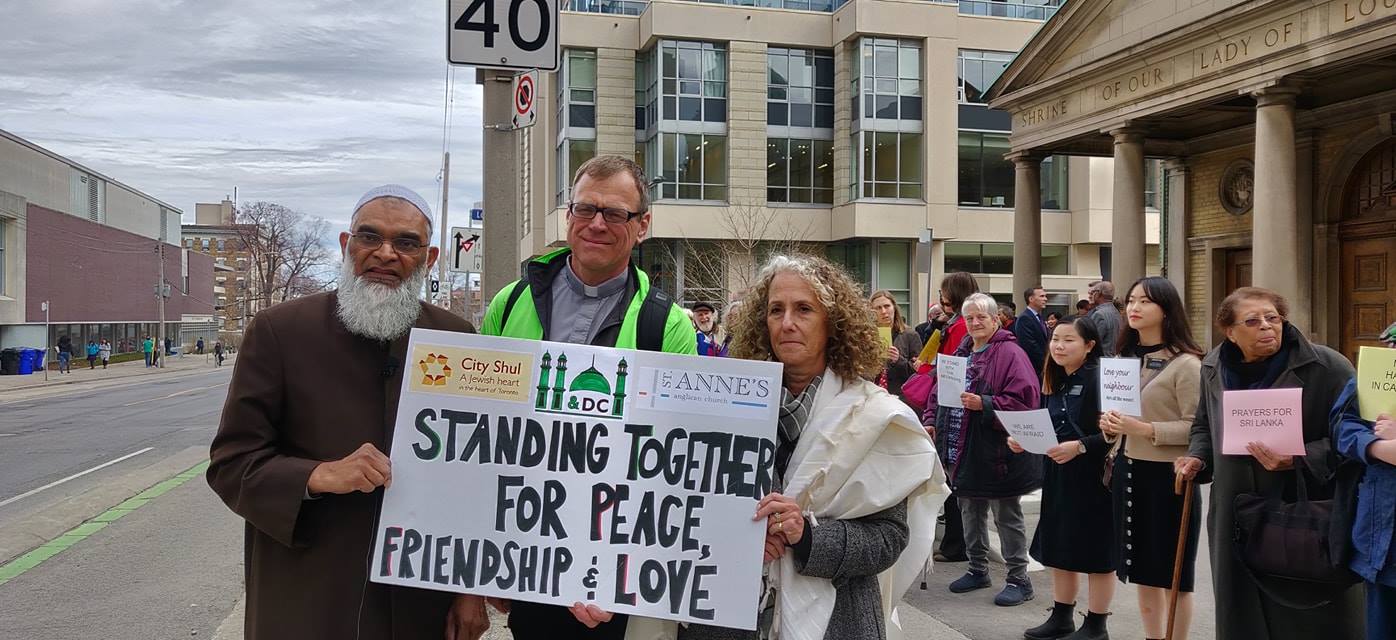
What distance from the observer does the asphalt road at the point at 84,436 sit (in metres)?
11.8

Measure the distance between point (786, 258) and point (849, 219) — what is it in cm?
3888

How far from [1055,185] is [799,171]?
11636mm

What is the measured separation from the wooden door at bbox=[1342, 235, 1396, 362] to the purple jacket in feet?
43.4

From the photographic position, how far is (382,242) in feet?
10.3

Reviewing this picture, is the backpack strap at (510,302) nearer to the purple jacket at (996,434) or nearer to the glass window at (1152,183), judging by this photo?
the purple jacket at (996,434)

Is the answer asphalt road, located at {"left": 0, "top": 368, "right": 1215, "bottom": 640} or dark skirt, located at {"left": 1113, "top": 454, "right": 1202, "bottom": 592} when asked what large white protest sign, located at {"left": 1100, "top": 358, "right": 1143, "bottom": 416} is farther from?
asphalt road, located at {"left": 0, "top": 368, "right": 1215, "bottom": 640}

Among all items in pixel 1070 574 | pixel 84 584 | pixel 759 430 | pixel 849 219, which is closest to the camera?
pixel 759 430

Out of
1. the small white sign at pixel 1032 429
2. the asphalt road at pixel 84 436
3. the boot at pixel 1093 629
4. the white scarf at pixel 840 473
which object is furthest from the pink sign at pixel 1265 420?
the asphalt road at pixel 84 436

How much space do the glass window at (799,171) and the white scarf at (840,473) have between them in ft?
132

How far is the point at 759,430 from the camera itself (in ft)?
9.30

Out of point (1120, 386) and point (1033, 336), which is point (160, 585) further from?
point (1033, 336)

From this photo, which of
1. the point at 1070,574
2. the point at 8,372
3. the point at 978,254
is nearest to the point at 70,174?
the point at 8,372

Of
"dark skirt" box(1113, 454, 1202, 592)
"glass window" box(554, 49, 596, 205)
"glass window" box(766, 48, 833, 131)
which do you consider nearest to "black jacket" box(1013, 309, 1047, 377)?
"dark skirt" box(1113, 454, 1202, 592)

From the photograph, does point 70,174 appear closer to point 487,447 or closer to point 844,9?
point 844,9
